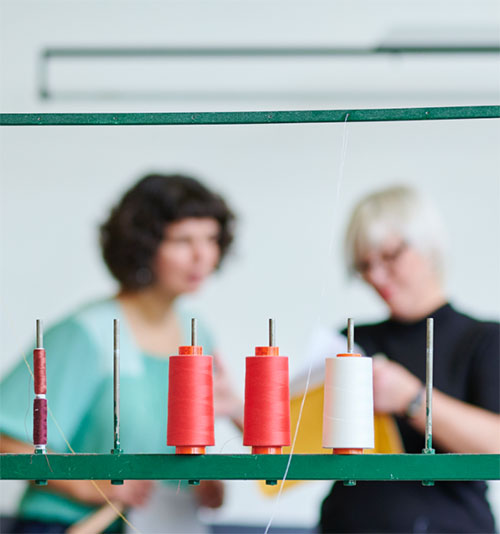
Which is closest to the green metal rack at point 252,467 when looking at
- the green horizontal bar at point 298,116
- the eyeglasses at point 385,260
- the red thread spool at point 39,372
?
the red thread spool at point 39,372

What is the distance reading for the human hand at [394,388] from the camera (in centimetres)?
236

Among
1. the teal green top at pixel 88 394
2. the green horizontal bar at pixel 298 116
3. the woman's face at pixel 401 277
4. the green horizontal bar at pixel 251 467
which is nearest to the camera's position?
the green horizontal bar at pixel 251 467

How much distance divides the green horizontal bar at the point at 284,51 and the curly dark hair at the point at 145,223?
41cm

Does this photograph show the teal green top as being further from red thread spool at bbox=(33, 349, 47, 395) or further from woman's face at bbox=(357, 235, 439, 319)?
red thread spool at bbox=(33, 349, 47, 395)

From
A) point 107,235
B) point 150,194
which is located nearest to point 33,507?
point 107,235

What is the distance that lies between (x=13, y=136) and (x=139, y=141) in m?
0.39

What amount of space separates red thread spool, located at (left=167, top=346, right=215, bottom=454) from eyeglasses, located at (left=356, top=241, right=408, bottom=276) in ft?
4.00

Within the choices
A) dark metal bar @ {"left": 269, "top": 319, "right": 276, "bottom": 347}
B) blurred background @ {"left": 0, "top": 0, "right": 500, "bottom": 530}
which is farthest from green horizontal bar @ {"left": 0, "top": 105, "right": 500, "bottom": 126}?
blurred background @ {"left": 0, "top": 0, "right": 500, "bottom": 530}

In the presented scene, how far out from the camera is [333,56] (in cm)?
243

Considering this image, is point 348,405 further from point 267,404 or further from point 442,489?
point 442,489

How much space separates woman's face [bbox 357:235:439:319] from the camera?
7.94 feet

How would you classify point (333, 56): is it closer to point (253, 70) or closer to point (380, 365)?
point (253, 70)

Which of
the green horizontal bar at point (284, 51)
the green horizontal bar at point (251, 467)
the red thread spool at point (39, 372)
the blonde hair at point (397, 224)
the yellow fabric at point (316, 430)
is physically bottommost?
the yellow fabric at point (316, 430)

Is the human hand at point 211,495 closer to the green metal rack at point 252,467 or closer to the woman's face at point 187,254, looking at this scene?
the woman's face at point 187,254
